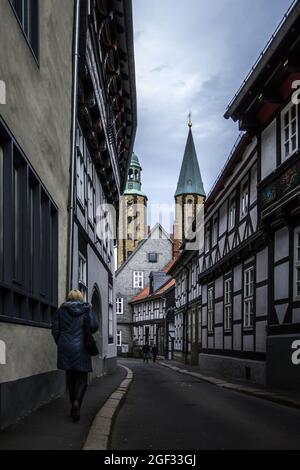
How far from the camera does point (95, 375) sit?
18.8 metres

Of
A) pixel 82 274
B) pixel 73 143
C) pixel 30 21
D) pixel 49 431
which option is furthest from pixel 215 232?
pixel 49 431

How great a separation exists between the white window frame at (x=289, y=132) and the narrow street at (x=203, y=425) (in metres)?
6.25

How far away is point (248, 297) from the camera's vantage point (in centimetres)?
2100

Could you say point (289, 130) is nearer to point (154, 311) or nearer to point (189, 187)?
point (154, 311)

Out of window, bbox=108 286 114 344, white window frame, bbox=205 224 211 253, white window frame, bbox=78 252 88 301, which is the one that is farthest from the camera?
white window frame, bbox=205 224 211 253

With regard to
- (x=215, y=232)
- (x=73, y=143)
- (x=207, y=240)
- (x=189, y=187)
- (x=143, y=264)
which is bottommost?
(x=143, y=264)

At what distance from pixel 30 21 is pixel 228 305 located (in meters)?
17.4

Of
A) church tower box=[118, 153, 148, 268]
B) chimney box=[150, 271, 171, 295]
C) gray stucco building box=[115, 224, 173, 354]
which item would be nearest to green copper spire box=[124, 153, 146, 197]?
church tower box=[118, 153, 148, 268]

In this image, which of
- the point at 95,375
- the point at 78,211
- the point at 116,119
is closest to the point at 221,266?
the point at 116,119

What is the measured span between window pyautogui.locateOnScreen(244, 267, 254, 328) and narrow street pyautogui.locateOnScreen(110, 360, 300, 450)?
7586 mm

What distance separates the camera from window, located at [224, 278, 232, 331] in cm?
2435

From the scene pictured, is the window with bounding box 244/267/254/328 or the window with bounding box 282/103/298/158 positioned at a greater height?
the window with bounding box 282/103/298/158

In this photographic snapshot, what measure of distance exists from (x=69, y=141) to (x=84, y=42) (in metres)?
2.24

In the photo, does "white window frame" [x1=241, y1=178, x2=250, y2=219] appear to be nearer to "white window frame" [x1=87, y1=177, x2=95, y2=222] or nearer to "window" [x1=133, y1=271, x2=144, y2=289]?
"white window frame" [x1=87, y1=177, x2=95, y2=222]
